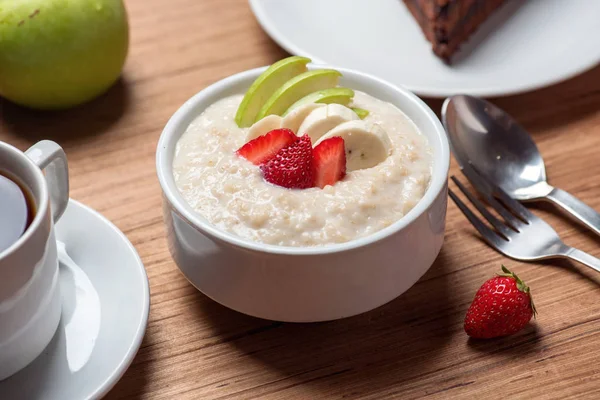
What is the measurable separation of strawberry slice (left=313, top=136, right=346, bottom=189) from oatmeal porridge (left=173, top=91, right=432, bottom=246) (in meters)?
0.02

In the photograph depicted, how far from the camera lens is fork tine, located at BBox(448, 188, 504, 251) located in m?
1.27

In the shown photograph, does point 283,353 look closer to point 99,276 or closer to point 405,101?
point 99,276

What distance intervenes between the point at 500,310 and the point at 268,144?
412 millimetres

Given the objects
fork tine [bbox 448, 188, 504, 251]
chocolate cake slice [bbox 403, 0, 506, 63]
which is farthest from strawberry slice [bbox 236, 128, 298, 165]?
chocolate cake slice [bbox 403, 0, 506, 63]

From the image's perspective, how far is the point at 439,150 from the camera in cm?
119

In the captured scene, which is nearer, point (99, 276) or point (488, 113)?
point (99, 276)

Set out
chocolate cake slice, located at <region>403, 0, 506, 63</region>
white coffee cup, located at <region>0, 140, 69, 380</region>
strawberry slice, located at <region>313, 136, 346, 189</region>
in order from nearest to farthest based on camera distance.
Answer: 1. white coffee cup, located at <region>0, 140, 69, 380</region>
2. strawberry slice, located at <region>313, 136, 346, 189</region>
3. chocolate cake slice, located at <region>403, 0, 506, 63</region>

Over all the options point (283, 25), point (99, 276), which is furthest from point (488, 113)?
point (99, 276)

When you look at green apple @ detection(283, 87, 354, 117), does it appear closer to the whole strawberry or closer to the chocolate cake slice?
the whole strawberry

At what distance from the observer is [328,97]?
4.09 ft

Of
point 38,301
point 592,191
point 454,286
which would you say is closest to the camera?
point 38,301

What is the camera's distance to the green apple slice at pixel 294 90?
1.25m

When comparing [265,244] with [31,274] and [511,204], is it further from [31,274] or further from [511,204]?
[511,204]

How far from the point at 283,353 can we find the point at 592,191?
2.09ft
